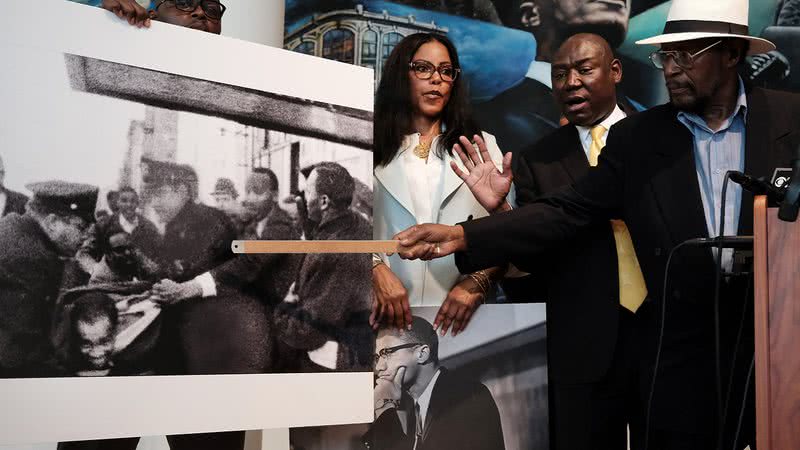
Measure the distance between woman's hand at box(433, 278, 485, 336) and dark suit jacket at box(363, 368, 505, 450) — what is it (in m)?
0.12

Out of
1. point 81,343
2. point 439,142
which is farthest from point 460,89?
point 81,343

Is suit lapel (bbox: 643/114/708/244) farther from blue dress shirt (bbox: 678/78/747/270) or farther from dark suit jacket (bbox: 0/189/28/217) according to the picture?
dark suit jacket (bbox: 0/189/28/217)

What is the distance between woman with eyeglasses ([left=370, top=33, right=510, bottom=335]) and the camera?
2492 mm

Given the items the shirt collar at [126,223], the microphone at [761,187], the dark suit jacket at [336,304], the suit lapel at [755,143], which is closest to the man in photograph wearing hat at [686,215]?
the suit lapel at [755,143]

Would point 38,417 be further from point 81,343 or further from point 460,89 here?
point 460,89

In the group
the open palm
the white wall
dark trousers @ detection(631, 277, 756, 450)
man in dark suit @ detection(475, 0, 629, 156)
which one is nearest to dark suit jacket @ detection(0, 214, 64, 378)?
the open palm

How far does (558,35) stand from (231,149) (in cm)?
196

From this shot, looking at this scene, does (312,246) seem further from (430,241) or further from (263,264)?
(430,241)

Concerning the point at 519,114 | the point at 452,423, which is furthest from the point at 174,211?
the point at 519,114

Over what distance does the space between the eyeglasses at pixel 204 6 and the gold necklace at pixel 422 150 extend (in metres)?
0.72

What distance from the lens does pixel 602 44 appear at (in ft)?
10.0

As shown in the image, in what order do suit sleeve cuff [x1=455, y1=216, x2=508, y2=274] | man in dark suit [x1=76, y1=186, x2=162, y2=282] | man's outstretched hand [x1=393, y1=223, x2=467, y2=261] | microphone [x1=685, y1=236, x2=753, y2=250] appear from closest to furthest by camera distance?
microphone [x1=685, y1=236, x2=753, y2=250]
man in dark suit [x1=76, y1=186, x2=162, y2=282]
man's outstretched hand [x1=393, y1=223, x2=467, y2=261]
suit sleeve cuff [x1=455, y1=216, x2=508, y2=274]

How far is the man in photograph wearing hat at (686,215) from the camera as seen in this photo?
89.4 inches

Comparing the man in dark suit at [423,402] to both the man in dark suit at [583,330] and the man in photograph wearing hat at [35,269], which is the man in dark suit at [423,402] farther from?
the man in photograph wearing hat at [35,269]
